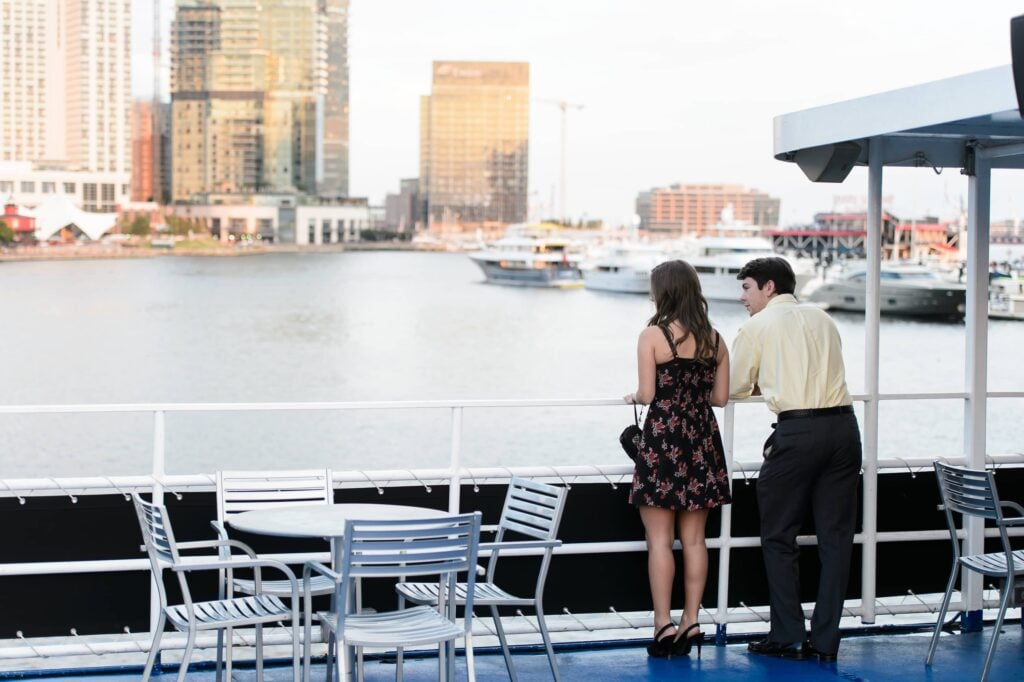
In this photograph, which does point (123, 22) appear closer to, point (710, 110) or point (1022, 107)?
point (710, 110)

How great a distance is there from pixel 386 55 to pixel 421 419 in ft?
319

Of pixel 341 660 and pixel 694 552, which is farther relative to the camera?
pixel 694 552

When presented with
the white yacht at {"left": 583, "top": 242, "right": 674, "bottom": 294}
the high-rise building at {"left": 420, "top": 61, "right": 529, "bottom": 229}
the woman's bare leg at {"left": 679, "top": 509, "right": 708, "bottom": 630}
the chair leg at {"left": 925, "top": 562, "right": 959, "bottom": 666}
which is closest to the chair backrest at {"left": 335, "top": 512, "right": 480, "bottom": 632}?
the woman's bare leg at {"left": 679, "top": 509, "right": 708, "bottom": 630}

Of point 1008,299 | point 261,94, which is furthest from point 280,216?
point 1008,299

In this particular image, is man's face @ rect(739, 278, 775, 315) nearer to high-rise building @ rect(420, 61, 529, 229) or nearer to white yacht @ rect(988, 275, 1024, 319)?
white yacht @ rect(988, 275, 1024, 319)

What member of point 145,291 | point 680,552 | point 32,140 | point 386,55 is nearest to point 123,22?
point 32,140

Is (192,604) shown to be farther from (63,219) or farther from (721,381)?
(63,219)

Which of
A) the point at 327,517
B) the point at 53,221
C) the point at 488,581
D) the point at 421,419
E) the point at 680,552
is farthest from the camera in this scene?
the point at 53,221

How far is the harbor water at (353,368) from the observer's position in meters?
34.4

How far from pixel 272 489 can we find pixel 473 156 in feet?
467

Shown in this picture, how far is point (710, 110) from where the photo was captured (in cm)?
9888

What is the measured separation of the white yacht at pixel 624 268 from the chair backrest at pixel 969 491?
3358 inches

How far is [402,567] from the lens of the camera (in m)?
3.54

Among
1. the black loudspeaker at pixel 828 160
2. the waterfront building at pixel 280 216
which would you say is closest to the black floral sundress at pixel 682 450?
the black loudspeaker at pixel 828 160
